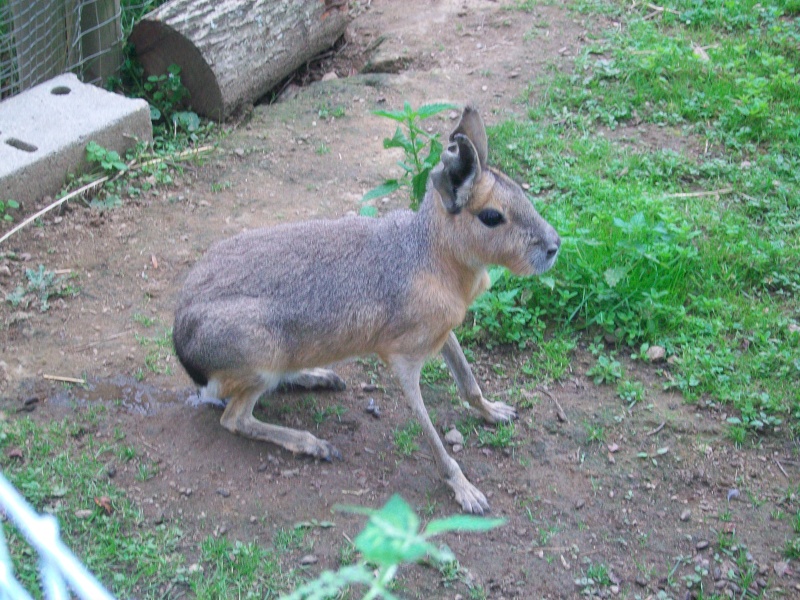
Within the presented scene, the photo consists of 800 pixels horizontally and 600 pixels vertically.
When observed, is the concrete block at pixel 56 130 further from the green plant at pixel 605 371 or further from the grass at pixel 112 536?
the green plant at pixel 605 371

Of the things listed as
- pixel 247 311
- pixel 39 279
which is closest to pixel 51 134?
pixel 39 279

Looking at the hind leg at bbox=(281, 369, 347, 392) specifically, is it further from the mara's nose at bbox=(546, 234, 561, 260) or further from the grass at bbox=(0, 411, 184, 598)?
the mara's nose at bbox=(546, 234, 561, 260)

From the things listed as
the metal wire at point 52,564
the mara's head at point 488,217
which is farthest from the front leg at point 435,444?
the metal wire at point 52,564

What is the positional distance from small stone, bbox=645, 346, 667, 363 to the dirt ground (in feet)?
0.30

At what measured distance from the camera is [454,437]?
3.72 m

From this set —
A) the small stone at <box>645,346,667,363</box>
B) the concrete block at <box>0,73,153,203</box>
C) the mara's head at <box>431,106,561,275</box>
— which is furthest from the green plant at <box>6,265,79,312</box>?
the small stone at <box>645,346,667,363</box>

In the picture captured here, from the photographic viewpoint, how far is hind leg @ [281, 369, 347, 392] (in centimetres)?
395

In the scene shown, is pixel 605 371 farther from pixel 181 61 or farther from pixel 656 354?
pixel 181 61

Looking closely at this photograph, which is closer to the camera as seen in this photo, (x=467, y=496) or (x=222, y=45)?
(x=467, y=496)

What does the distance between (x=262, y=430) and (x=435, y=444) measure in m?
0.75

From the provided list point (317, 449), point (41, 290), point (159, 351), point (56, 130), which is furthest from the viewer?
point (56, 130)

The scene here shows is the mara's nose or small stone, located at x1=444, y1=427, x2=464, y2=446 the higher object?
the mara's nose

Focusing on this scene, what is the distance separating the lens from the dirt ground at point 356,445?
3152 millimetres

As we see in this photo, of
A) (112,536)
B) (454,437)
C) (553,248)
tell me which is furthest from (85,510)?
(553,248)
